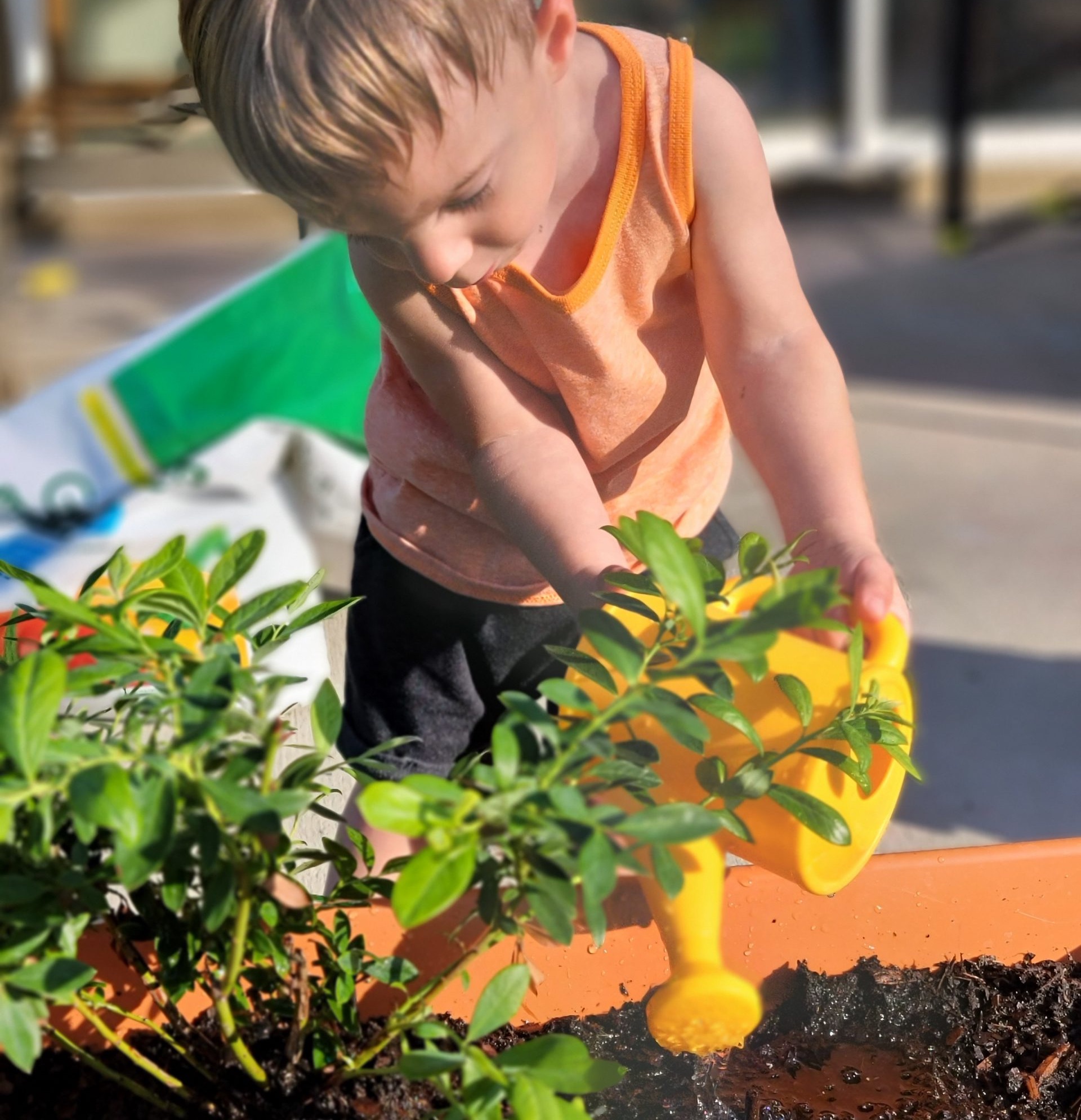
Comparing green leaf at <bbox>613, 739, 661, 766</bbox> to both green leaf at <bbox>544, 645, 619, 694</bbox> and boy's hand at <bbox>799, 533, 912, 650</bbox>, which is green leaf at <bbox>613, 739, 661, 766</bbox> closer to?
green leaf at <bbox>544, 645, 619, 694</bbox>

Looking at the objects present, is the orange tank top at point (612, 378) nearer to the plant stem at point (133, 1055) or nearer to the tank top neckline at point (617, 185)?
the tank top neckline at point (617, 185)

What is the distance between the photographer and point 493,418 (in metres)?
0.94

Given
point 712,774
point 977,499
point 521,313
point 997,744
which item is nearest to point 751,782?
point 712,774

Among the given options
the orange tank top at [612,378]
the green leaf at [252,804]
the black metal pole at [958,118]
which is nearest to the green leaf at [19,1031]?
the green leaf at [252,804]

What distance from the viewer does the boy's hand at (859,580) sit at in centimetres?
72

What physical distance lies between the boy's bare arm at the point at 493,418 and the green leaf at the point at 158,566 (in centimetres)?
29

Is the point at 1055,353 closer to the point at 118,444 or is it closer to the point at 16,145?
the point at 118,444

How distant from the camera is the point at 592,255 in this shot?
0.91m

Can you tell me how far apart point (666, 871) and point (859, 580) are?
30 centimetres

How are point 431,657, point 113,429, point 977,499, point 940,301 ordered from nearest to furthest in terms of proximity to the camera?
point 431,657, point 113,429, point 977,499, point 940,301

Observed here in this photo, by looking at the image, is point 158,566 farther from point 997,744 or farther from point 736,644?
point 997,744

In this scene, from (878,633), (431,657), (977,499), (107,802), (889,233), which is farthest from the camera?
(889,233)

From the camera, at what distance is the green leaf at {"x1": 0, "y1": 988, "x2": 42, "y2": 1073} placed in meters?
0.51

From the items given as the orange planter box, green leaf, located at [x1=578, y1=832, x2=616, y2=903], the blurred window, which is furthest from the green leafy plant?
the blurred window
